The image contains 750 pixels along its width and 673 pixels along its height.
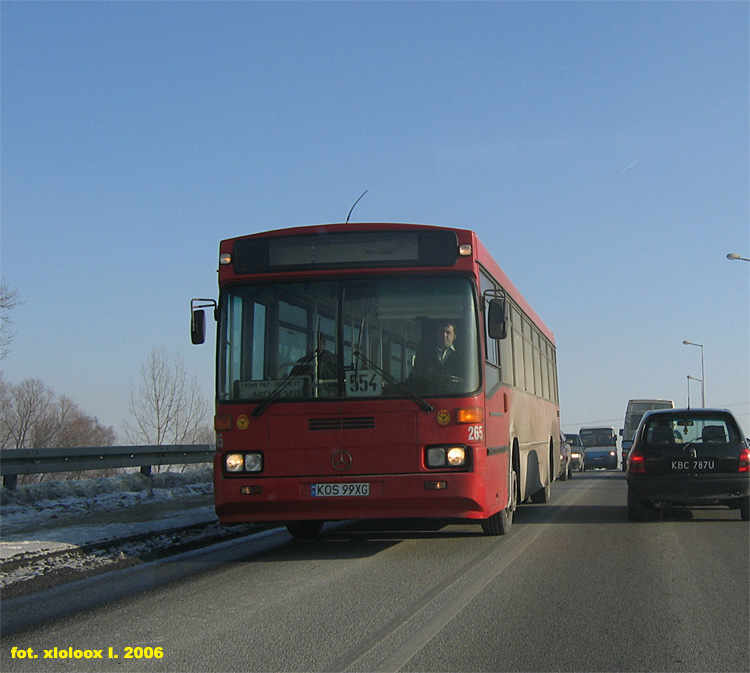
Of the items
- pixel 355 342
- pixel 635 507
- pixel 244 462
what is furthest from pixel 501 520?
pixel 244 462

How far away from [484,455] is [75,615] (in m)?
4.30

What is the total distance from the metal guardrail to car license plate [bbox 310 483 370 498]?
23.4 feet

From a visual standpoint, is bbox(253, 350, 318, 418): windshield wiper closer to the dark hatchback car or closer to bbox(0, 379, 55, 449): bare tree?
the dark hatchback car

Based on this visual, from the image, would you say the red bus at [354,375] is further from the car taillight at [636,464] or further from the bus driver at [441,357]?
the car taillight at [636,464]

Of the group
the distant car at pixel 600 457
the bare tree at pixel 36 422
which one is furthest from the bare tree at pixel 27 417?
the distant car at pixel 600 457

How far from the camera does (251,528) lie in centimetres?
1416

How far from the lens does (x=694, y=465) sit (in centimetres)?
1344

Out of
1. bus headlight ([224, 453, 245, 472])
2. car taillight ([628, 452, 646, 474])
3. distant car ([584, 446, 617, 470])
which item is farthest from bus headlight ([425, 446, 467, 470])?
distant car ([584, 446, 617, 470])

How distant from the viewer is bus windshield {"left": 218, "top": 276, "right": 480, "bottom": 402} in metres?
9.82

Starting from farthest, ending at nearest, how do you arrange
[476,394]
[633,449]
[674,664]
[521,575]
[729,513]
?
[729,513], [633,449], [476,394], [521,575], [674,664]

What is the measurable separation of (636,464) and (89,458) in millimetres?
9345

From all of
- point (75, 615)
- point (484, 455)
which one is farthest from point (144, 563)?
point (484, 455)

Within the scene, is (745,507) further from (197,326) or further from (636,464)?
(197,326)

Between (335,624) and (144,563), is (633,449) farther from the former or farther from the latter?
(335,624)
